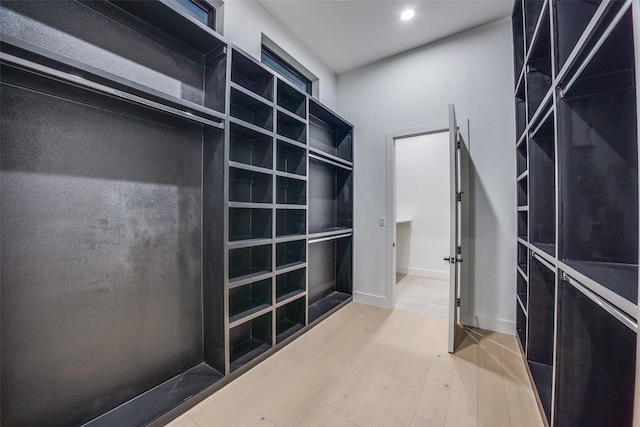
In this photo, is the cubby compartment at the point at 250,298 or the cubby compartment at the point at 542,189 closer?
the cubby compartment at the point at 542,189

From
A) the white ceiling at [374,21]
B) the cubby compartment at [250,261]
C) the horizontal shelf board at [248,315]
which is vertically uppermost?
the white ceiling at [374,21]

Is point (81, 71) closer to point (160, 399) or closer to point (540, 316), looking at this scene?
point (160, 399)

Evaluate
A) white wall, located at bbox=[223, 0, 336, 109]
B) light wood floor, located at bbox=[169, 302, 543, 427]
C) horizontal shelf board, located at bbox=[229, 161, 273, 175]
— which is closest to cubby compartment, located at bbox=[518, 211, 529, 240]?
light wood floor, located at bbox=[169, 302, 543, 427]

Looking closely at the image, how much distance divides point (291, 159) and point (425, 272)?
3364 millimetres

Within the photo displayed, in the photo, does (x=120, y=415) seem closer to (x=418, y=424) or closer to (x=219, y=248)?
(x=219, y=248)

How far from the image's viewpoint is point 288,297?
2.27 metres

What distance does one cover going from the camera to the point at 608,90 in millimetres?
1160

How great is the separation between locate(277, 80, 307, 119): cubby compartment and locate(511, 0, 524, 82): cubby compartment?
6.62ft

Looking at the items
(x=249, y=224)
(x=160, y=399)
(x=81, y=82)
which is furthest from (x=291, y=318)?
(x=81, y=82)

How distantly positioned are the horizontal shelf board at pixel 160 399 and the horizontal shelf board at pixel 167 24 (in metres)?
2.25

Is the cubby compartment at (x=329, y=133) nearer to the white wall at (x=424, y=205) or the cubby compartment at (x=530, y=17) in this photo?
the white wall at (x=424, y=205)

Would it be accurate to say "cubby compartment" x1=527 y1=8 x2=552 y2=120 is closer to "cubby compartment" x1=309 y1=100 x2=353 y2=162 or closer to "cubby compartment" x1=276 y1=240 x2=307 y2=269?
"cubby compartment" x1=309 y1=100 x2=353 y2=162

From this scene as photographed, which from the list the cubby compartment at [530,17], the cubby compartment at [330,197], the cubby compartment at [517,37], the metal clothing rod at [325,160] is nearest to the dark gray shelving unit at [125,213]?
the metal clothing rod at [325,160]

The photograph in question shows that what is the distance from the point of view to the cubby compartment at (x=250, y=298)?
2016mm
